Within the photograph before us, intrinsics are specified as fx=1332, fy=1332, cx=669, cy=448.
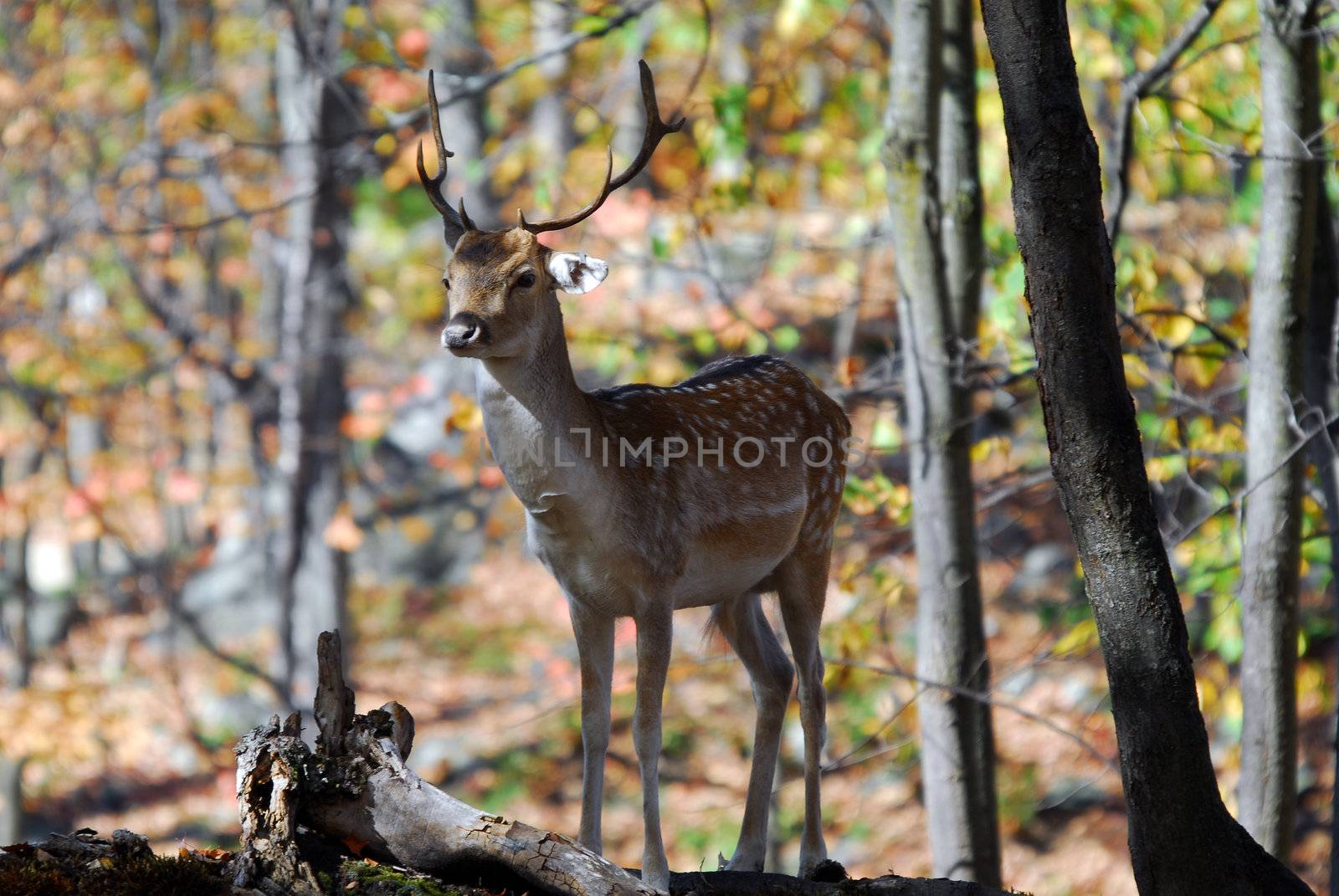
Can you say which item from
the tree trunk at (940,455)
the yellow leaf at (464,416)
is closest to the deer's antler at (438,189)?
the tree trunk at (940,455)

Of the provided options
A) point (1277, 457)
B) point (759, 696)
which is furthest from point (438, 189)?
point (1277, 457)

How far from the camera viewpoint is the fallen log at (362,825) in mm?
4004

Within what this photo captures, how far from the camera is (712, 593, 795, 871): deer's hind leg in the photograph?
507 centimetres

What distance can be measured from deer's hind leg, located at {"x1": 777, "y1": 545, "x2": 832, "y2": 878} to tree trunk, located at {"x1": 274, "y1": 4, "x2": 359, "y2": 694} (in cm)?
599

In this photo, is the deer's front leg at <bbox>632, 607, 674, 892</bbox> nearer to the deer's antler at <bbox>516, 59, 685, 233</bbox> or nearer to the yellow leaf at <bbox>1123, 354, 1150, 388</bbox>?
the deer's antler at <bbox>516, 59, 685, 233</bbox>

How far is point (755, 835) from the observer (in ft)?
16.6

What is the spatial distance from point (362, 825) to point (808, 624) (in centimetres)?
204

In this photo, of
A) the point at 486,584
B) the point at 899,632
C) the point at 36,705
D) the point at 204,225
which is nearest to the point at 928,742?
the point at 204,225

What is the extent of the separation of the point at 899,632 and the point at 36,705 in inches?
291

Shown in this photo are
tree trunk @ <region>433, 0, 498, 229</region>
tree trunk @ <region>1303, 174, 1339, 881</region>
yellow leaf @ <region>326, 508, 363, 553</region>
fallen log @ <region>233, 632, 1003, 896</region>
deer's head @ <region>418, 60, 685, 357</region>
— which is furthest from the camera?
tree trunk @ <region>433, 0, 498, 229</region>

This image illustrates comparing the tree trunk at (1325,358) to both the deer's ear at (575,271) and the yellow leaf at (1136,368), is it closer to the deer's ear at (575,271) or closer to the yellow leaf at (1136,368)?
the yellow leaf at (1136,368)

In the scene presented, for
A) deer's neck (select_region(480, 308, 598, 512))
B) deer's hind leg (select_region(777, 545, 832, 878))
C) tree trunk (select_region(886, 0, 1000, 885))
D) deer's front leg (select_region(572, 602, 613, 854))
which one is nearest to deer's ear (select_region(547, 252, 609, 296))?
deer's neck (select_region(480, 308, 598, 512))

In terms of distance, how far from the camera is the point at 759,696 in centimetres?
543

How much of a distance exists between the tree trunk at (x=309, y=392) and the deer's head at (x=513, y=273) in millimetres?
5865
